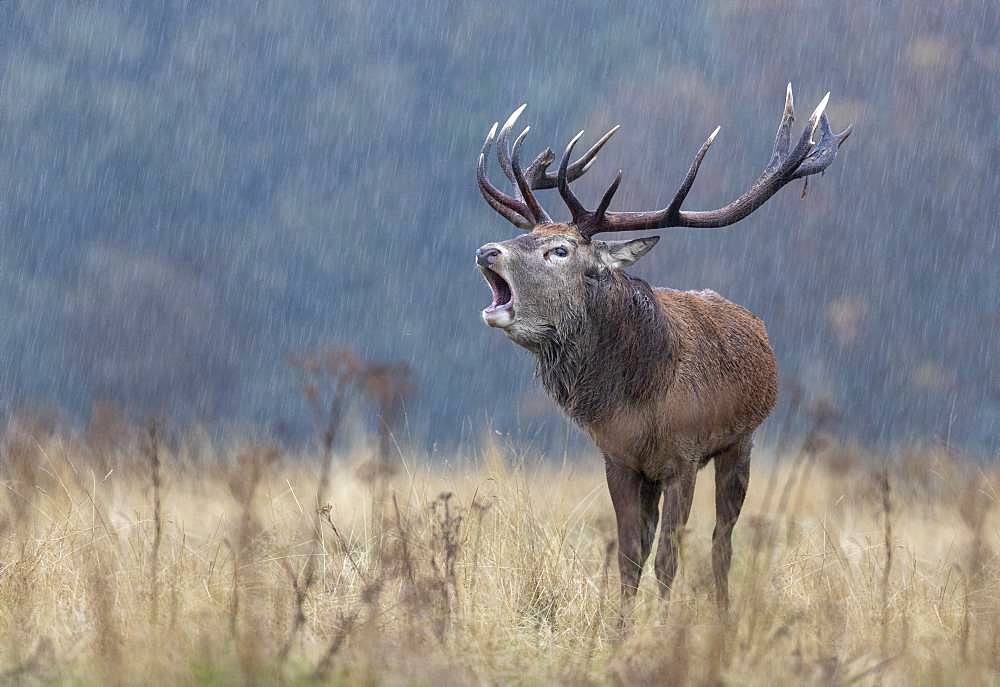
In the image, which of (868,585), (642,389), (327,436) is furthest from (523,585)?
(327,436)

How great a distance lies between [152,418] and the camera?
456 centimetres

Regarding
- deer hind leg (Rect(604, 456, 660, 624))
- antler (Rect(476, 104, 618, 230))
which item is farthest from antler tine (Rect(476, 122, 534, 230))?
deer hind leg (Rect(604, 456, 660, 624))

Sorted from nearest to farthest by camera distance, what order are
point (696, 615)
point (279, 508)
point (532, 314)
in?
point (696, 615) → point (532, 314) → point (279, 508)

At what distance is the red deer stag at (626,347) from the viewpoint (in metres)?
6.33

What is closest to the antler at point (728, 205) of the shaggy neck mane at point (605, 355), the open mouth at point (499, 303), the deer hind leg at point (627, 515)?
the shaggy neck mane at point (605, 355)

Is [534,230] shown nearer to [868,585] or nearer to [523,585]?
[523,585]

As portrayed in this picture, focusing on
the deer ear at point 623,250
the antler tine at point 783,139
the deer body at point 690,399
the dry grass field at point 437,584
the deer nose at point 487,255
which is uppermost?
the antler tine at point 783,139

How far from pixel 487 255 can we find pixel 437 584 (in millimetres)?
1633

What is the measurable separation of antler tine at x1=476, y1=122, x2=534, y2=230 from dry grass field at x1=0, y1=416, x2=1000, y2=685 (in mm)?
1526

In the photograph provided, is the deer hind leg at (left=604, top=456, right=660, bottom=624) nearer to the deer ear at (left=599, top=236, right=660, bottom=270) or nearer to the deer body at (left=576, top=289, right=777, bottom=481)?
the deer body at (left=576, top=289, right=777, bottom=481)

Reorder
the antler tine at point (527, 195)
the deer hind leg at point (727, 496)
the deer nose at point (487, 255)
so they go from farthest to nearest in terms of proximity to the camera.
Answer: the deer hind leg at point (727, 496)
the antler tine at point (527, 195)
the deer nose at point (487, 255)

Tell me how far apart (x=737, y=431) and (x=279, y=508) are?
9.07 feet

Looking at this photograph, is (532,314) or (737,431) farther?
(737,431)

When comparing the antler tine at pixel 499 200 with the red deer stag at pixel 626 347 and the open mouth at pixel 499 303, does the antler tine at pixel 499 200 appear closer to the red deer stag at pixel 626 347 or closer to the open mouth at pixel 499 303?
the red deer stag at pixel 626 347
